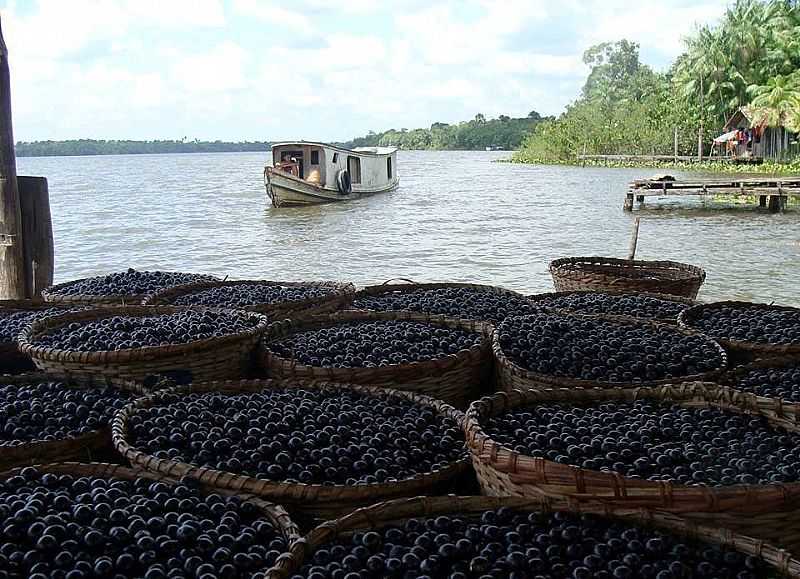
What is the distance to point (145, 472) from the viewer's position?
2209 millimetres

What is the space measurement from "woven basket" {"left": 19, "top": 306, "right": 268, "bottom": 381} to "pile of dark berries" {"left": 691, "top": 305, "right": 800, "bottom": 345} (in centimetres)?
210

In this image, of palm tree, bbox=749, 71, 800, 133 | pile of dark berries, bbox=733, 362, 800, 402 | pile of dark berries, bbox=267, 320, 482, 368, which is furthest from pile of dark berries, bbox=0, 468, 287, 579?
palm tree, bbox=749, 71, 800, 133

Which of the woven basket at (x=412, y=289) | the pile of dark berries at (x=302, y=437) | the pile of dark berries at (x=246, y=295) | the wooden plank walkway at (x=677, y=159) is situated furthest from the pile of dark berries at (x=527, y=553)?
the wooden plank walkway at (x=677, y=159)

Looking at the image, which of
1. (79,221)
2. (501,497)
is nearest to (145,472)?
(501,497)

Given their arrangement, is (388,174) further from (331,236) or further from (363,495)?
(363,495)

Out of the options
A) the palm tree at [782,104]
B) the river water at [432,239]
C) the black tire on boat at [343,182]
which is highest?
the palm tree at [782,104]

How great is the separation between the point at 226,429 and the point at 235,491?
0.34m

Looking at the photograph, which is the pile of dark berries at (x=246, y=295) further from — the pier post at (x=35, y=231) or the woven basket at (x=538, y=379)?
the pier post at (x=35, y=231)

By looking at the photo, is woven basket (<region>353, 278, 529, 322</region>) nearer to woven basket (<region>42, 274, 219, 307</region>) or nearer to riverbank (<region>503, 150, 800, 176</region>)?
woven basket (<region>42, 274, 219, 307</region>)

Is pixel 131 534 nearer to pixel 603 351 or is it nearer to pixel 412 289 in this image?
pixel 603 351

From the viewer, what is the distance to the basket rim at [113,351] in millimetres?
3018

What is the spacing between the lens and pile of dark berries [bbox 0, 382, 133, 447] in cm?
250

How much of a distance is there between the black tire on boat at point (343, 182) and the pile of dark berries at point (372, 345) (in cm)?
2434

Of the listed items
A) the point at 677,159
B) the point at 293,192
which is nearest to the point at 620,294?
the point at 293,192
